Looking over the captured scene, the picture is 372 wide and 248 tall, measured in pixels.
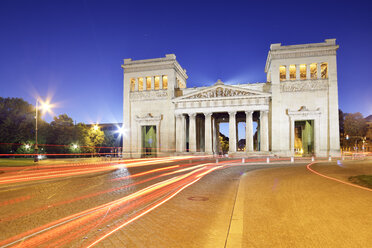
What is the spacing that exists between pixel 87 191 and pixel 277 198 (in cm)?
780

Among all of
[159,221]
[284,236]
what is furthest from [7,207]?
[284,236]

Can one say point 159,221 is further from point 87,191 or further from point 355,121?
A: point 355,121

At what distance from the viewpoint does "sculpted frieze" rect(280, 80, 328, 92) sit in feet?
167

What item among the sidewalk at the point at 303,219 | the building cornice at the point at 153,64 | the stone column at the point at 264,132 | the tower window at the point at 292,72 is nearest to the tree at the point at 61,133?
the building cornice at the point at 153,64

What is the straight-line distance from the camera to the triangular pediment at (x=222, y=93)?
52612mm

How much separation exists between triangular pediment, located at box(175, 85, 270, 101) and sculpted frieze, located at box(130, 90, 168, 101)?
13.3ft

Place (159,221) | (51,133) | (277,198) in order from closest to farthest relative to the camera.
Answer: (159,221), (277,198), (51,133)

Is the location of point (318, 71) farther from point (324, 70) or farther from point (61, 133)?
point (61, 133)

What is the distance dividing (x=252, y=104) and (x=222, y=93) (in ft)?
20.5

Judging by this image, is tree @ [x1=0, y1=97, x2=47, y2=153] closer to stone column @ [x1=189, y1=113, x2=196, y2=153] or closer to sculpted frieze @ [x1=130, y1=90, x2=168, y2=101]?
sculpted frieze @ [x1=130, y1=90, x2=168, y2=101]

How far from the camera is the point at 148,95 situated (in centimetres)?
5959

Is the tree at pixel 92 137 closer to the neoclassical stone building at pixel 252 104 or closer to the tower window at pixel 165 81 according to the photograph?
the neoclassical stone building at pixel 252 104

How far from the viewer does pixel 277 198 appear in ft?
30.8

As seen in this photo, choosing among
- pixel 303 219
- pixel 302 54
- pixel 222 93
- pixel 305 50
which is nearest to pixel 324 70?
pixel 302 54
